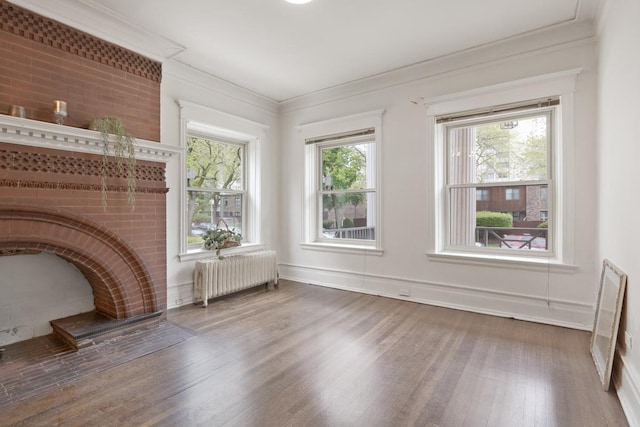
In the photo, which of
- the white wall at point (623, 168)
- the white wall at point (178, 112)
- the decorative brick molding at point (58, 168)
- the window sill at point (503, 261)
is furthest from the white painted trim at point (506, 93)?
the decorative brick molding at point (58, 168)

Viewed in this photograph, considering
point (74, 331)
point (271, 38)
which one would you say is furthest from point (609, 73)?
point (74, 331)

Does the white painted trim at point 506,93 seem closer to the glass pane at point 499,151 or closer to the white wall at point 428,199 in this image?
the white wall at point 428,199

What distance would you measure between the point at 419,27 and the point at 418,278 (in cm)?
282

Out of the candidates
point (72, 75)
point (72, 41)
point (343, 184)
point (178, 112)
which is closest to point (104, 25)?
point (72, 41)

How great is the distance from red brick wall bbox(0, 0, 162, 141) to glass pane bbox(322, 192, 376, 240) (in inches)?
103

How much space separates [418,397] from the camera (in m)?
2.04

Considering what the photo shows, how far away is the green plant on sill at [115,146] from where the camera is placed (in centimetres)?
285

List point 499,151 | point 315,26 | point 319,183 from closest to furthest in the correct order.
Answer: point 315,26 < point 499,151 < point 319,183

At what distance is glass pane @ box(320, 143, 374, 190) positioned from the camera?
468 cm

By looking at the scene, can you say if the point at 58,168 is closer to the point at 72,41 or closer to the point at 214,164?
the point at 72,41

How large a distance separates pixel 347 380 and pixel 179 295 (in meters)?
2.58

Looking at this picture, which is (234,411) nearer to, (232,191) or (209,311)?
(209,311)

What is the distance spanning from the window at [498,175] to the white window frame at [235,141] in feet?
8.96

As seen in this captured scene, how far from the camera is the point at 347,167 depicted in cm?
488
